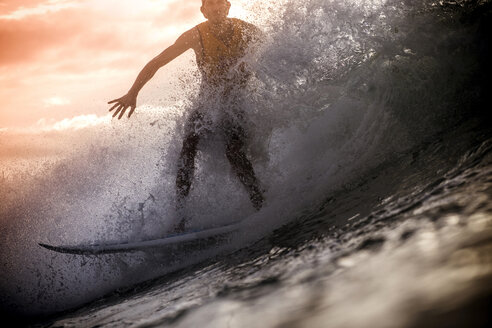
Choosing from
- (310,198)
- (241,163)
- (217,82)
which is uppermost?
(217,82)

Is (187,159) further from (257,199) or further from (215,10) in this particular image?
(215,10)

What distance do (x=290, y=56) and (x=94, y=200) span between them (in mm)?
2525

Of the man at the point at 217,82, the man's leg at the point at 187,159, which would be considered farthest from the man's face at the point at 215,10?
the man's leg at the point at 187,159

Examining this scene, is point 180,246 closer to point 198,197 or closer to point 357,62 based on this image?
point 198,197

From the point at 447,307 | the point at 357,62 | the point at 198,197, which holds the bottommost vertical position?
the point at 447,307

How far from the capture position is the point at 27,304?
311cm

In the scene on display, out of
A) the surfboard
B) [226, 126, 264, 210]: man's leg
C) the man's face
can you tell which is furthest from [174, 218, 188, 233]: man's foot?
the man's face

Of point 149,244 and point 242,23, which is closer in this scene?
point 149,244

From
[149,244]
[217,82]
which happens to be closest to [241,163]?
[217,82]

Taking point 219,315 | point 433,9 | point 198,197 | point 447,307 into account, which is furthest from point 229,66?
point 447,307

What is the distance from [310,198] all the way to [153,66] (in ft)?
5.12

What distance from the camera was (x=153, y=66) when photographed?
2818 millimetres

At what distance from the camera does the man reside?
2736mm

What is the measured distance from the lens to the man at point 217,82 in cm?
274
